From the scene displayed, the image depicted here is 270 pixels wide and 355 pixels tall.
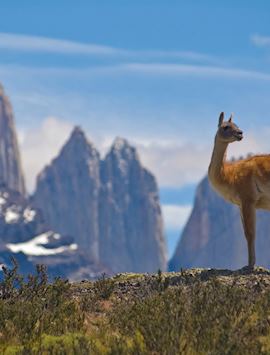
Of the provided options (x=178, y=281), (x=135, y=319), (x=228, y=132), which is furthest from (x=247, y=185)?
(x=135, y=319)

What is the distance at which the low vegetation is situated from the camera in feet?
52.7

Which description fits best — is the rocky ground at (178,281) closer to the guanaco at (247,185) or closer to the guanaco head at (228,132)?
the guanaco at (247,185)

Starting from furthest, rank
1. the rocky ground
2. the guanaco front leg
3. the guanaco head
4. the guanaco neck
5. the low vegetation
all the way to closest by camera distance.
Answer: the guanaco head
the guanaco neck
the guanaco front leg
the rocky ground
the low vegetation

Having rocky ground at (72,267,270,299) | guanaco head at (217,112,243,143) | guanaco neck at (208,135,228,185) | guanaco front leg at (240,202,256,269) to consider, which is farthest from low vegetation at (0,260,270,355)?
guanaco head at (217,112,243,143)

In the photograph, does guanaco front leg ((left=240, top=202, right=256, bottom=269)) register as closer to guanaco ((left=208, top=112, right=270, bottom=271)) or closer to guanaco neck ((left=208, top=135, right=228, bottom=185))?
guanaco ((left=208, top=112, right=270, bottom=271))

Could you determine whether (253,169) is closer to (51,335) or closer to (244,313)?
(244,313)

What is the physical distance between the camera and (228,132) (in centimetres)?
2586

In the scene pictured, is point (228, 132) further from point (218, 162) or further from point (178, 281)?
point (178, 281)

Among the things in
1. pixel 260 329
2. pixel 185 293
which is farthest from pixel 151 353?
pixel 185 293

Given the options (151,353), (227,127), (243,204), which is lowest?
(151,353)

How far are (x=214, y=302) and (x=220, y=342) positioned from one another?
2313 millimetres

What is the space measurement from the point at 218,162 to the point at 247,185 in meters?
1.18

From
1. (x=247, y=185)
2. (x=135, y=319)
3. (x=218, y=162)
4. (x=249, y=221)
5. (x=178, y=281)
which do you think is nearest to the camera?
(x=135, y=319)

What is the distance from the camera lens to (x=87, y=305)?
67.3 ft
